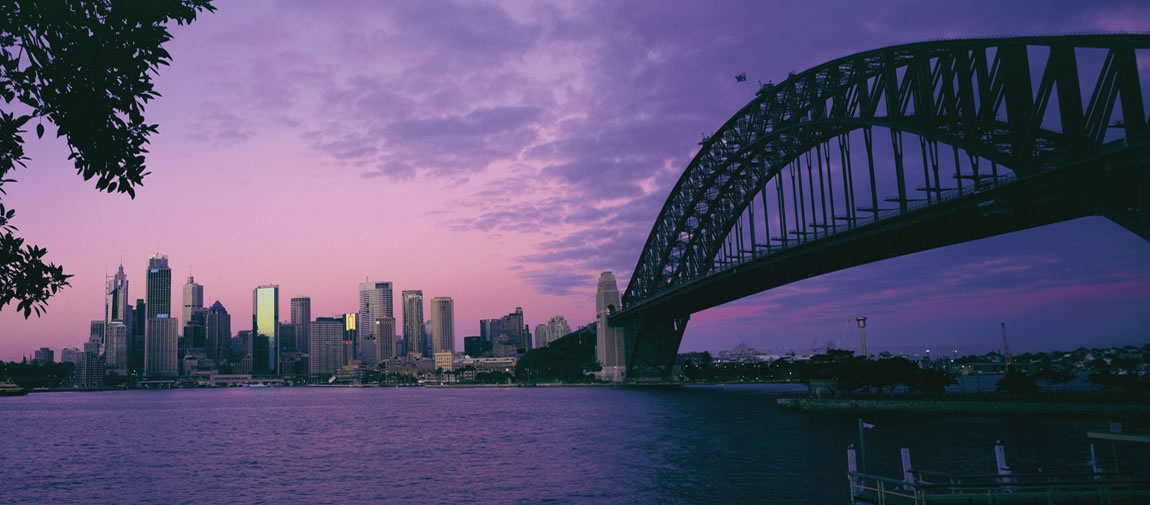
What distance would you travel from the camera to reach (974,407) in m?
74.6

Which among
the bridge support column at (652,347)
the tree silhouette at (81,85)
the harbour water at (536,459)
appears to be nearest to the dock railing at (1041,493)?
the harbour water at (536,459)

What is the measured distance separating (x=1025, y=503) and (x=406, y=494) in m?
28.0

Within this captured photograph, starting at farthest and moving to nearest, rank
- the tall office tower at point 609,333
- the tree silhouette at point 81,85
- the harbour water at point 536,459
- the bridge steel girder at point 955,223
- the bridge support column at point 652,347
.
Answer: the tall office tower at point 609,333 → the bridge support column at point 652,347 → the bridge steel girder at point 955,223 → the harbour water at point 536,459 → the tree silhouette at point 81,85

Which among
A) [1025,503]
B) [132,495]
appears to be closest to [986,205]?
[1025,503]

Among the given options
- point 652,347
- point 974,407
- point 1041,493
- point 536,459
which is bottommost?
point 536,459

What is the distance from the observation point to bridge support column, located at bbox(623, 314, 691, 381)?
533 ft

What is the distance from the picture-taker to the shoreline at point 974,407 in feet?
204

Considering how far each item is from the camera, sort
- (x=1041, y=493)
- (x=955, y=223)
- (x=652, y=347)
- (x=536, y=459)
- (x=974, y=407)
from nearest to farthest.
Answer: (x=1041, y=493) < (x=536, y=459) < (x=955, y=223) < (x=974, y=407) < (x=652, y=347)

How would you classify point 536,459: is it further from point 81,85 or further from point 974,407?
point 81,85

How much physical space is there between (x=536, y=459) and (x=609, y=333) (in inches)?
4884

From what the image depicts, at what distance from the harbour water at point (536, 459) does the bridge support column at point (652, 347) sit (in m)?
72.6

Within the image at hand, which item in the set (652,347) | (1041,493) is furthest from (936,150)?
(652,347)

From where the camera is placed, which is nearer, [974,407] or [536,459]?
[536,459]

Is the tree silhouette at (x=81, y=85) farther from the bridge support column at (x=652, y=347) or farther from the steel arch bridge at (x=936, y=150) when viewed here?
the bridge support column at (x=652, y=347)
